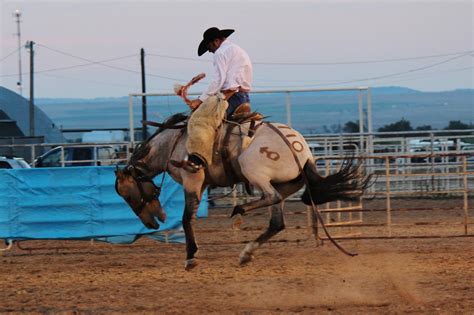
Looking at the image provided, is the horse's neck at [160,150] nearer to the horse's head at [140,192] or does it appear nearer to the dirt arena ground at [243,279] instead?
the horse's head at [140,192]

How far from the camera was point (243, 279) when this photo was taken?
1023 cm

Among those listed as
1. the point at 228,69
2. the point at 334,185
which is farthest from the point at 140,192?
the point at 334,185

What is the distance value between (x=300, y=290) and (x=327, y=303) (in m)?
0.81

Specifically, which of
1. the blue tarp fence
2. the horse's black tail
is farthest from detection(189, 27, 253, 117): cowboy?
the blue tarp fence

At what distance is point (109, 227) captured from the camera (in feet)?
44.5

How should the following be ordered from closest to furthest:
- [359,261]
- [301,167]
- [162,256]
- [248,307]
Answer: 1. [248,307]
2. [301,167]
3. [359,261]
4. [162,256]

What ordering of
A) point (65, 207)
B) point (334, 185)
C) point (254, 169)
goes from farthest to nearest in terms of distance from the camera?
point (65, 207), point (334, 185), point (254, 169)

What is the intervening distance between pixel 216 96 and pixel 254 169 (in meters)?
0.83

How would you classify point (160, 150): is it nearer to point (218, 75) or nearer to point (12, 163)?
point (218, 75)

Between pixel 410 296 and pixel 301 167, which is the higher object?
pixel 301 167

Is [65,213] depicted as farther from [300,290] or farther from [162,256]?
[300,290]

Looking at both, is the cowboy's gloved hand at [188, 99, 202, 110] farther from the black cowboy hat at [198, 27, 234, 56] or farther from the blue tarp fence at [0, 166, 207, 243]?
the blue tarp fence at [0, 166, 207, 243]

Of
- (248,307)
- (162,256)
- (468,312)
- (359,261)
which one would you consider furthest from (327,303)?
(162,256)

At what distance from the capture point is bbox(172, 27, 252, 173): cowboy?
9.00m
